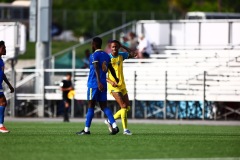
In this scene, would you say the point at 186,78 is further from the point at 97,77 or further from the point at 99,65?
the point at 97,77

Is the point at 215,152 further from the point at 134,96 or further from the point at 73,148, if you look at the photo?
the point at 134,96

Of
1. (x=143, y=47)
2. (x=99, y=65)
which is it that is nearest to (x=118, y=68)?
(x=99, y=65)

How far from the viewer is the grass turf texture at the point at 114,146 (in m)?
16.0

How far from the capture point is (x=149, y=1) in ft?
303

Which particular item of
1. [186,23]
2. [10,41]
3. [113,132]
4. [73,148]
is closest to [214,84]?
[186,23]

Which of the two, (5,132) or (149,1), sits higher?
(149,1)

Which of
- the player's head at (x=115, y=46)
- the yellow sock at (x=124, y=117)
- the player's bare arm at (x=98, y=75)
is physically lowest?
the yellow sock at (x=124, y=117)

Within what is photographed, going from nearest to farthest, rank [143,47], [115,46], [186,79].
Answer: [115,46] → [186,79] → [143,47]

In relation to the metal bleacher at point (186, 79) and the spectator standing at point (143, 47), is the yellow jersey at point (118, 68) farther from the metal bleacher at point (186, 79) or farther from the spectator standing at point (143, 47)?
the spectator standing at point (143, 47)

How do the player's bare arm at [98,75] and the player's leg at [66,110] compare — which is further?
the player's leg at [66,110]

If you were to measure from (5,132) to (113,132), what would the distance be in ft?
8.02

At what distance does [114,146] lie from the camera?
17.7 metres

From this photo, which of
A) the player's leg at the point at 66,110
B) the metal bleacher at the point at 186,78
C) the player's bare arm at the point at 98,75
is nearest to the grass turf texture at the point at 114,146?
the player's bare arm at the point at 98,75

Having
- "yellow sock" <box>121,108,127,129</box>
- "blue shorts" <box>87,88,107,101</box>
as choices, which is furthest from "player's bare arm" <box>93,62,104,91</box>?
"yellow sock" <box>121,108,127,129</box>
